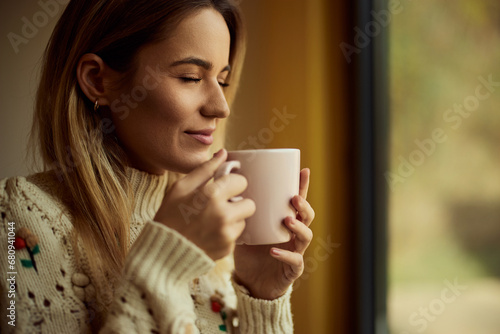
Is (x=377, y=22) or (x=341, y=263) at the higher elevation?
(x=377, y=22)

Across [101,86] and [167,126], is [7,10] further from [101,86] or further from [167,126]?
[167,126]

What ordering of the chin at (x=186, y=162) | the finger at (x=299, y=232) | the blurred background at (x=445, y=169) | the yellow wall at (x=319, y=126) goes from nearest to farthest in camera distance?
the finger at (x=299, y=232) < the chin at (x=186, y=162) < the blurred background at (x=445, y=169) < the yellow wall at (x=319, y=126)

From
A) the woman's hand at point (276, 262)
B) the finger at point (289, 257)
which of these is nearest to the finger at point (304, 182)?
the woman's hand at point (276, 262)

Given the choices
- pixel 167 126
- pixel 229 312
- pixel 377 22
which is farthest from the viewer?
pixel 377 22

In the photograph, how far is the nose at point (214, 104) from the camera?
2.84ft

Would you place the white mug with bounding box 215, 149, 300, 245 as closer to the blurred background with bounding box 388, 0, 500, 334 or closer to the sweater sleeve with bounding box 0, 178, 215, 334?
the sweater sleeve with bounding box 0, 178, 215, 334

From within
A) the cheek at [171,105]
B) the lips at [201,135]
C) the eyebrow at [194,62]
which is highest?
the eyebrow at [194,62]

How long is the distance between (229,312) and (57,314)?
36cm

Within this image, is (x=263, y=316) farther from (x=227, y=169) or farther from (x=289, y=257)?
(x=227, y=169)

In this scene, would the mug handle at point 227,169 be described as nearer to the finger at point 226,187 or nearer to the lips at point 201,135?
the finger at point 226,187

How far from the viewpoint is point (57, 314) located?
2.38 feet

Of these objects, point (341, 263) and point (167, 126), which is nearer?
point (167, 126)

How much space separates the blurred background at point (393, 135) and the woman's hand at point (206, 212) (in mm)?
597

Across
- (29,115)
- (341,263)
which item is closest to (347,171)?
(341,263)
